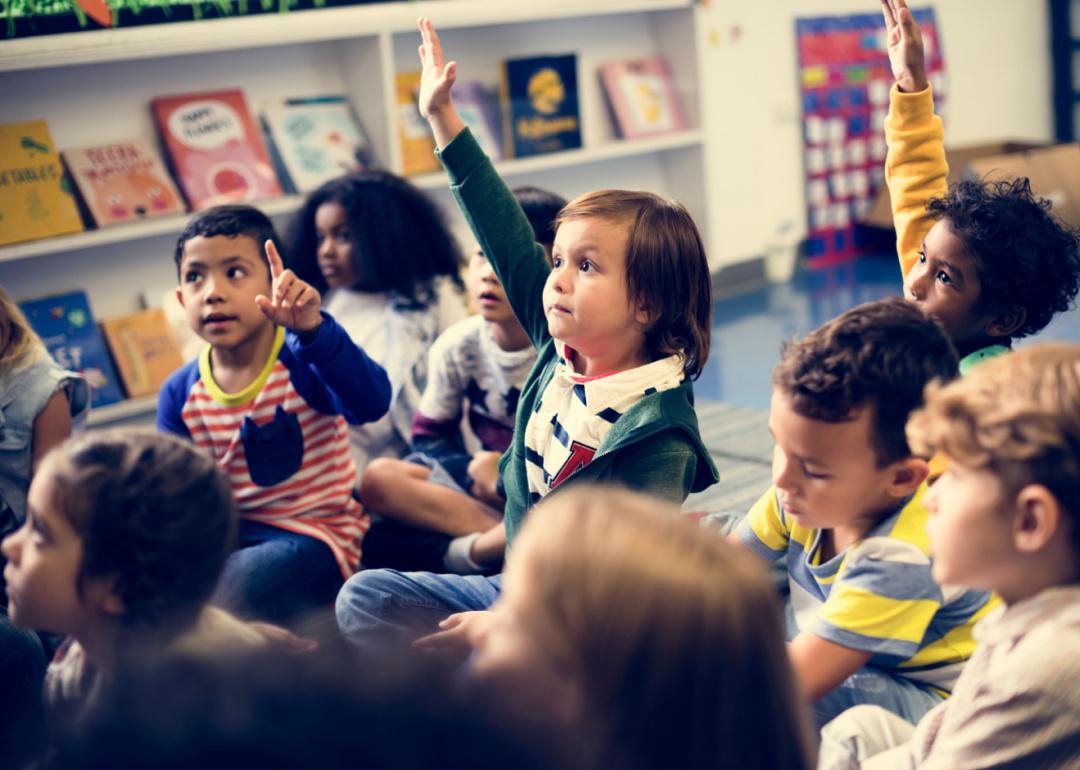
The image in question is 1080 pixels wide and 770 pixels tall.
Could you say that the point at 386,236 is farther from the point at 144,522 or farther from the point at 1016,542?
the point at 1016,542

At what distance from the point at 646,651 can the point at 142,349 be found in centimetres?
263

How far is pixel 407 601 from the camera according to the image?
1.57 m

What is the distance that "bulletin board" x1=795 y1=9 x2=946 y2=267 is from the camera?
4699 mm

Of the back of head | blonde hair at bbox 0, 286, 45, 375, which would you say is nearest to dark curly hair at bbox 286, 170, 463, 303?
the back of head

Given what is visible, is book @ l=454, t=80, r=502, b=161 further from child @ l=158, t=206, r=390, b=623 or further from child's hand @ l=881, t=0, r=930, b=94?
child's hand @ l=881, t=0, r=930, b=94

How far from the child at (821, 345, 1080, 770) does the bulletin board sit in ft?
12.8

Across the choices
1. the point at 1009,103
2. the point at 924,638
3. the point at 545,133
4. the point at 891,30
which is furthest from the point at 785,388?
the point at 1009,103

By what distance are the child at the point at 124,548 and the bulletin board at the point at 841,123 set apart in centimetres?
400

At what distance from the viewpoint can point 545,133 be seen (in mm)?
3838

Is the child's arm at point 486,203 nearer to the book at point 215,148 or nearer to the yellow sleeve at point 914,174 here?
the yellow sleeve at point 914,174

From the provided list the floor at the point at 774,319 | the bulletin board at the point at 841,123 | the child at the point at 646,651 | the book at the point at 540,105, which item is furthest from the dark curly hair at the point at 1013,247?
the bulletin board at the point at 841,123

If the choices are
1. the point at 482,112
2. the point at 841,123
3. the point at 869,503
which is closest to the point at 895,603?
the point at 869,503

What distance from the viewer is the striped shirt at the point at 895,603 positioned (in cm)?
113

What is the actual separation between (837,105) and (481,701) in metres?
4.47
